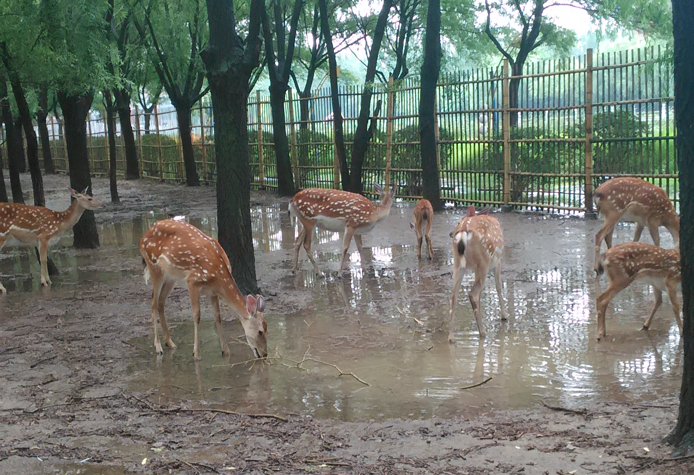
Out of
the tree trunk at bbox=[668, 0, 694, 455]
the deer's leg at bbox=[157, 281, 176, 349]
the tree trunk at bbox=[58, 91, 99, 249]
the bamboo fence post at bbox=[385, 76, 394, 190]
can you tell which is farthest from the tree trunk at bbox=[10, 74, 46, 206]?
the tree trunk at bbox=[668, 0, 694, 455]

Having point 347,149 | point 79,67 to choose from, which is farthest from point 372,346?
point 347,149

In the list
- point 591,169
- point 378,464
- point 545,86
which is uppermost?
point 545,86

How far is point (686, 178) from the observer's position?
417 centimetres

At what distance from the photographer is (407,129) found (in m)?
16.9

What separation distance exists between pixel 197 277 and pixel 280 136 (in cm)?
1323

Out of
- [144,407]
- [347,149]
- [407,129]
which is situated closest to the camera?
[144,407]

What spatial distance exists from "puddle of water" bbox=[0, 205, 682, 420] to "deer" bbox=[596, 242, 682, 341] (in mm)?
334

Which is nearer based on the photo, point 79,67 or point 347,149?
point 79,67

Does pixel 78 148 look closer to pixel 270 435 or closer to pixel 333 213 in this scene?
pixel 333 213

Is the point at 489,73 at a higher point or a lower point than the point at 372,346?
higher

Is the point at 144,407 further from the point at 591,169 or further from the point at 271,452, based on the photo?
the point at 591,169

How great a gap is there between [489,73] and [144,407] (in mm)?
11346

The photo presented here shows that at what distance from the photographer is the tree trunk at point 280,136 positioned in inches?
767

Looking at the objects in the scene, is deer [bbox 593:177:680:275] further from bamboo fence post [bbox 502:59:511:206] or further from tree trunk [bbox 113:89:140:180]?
tree trunk [bbox 113:89:140:180]
